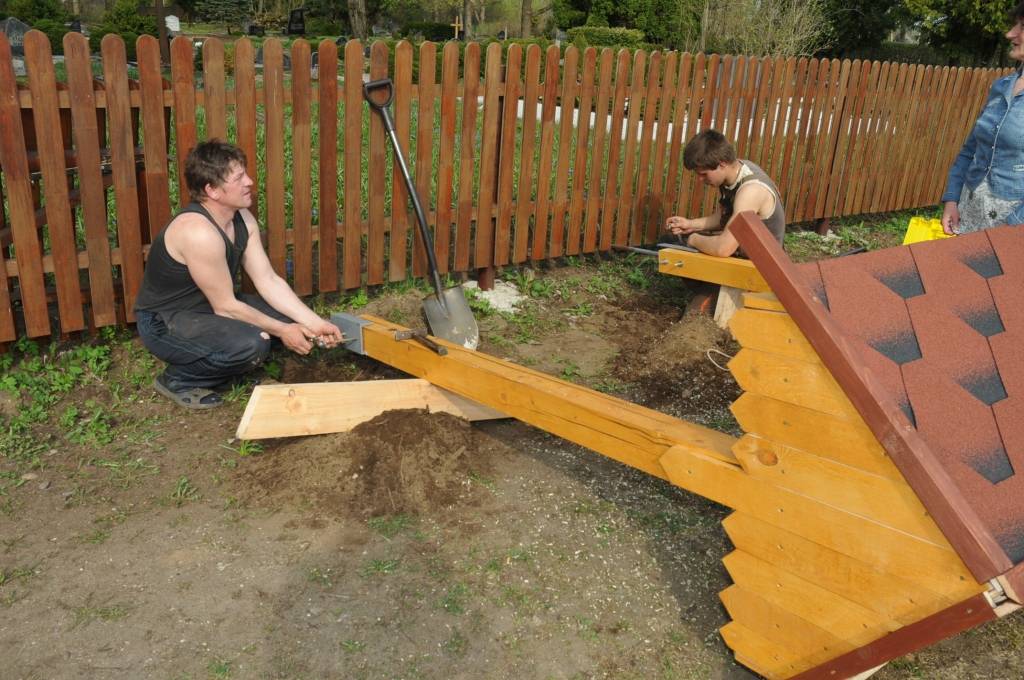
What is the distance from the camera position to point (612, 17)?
27.3 meters

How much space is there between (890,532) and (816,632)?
17.1 inches

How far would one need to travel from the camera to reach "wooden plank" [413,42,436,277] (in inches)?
194

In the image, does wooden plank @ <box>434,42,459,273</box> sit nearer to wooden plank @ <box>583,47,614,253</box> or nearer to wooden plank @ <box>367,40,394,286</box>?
wooden plank @ <box>367,40,394,286</box>

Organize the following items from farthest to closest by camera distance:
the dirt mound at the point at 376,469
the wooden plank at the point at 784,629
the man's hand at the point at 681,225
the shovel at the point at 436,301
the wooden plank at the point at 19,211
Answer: the man's hand at the point at 681,225
the shovel at the point at 436,301
the wooden plank at the point at 19,211
the dirt mound at the point at 376,469
the wooden plank at the point at 784,629

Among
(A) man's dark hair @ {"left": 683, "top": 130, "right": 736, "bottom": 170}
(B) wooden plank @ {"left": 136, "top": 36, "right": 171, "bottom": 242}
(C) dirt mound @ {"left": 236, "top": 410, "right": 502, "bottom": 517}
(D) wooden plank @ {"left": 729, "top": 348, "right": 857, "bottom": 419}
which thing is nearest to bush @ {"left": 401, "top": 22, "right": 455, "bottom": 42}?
(A) man's dark hair @ {"left": 683, "top": 130, "right": 736, "bottom": 170}

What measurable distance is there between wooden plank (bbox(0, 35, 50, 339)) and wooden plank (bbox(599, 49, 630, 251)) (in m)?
3.78

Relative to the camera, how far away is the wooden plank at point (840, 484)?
1.97 meters

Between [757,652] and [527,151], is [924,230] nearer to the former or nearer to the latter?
[527,151]

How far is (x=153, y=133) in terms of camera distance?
407 cm

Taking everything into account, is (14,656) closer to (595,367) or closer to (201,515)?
(201,515)

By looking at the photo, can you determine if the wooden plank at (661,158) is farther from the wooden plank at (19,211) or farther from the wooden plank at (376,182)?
the wooden plank at (19,211)

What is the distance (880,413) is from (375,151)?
12.0 ft

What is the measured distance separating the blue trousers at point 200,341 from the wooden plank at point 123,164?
0.34 m

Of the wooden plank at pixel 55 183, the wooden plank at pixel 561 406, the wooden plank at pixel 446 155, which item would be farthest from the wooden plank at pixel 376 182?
the wooden plank at pixel 55 183
